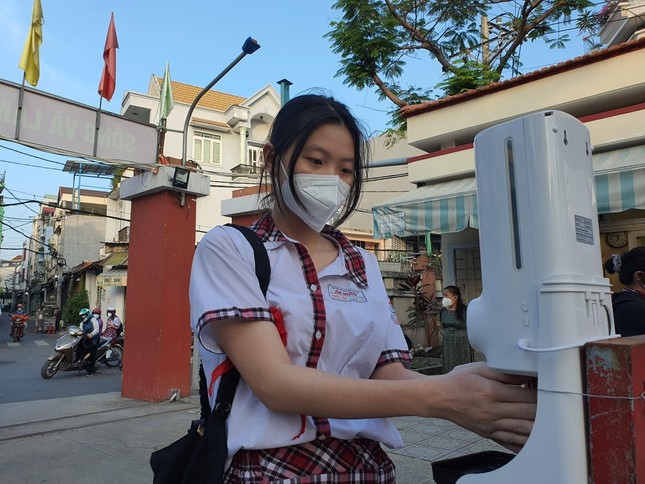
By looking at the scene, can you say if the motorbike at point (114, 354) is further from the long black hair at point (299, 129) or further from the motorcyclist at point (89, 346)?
the long black hair at point (299, 129)

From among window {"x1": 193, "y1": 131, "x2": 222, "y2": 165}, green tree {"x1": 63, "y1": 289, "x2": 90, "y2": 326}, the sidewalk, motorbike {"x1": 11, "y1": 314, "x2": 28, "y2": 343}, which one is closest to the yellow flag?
the sidewalk

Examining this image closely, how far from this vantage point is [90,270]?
24.2 m

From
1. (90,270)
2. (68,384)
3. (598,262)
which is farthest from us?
(90,270)

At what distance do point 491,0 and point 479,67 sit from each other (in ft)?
7.41

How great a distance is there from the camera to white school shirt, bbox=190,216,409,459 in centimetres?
92

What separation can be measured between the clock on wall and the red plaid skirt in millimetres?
5742

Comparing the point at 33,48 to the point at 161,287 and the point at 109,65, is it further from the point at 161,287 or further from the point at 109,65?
the point at 161,287

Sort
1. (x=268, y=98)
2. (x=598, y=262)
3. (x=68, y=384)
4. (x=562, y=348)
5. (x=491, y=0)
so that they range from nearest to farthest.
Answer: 1. (x=562, y=348)
2. (x=598, y=262)
3. (x=68, y=384)
4. (x=491, y=0)
5. (x=268, y=98)

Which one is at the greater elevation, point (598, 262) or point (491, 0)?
point (491, 0)

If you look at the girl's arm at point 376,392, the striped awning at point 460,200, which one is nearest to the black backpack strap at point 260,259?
the girl's arm at point 376,392

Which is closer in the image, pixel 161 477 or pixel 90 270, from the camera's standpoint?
pixel 161 477

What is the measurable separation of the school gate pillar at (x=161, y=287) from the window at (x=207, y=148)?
43.2ft

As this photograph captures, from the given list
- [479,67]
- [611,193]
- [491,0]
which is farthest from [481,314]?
[491,0]

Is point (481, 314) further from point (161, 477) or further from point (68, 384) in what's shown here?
point (68, 384)
